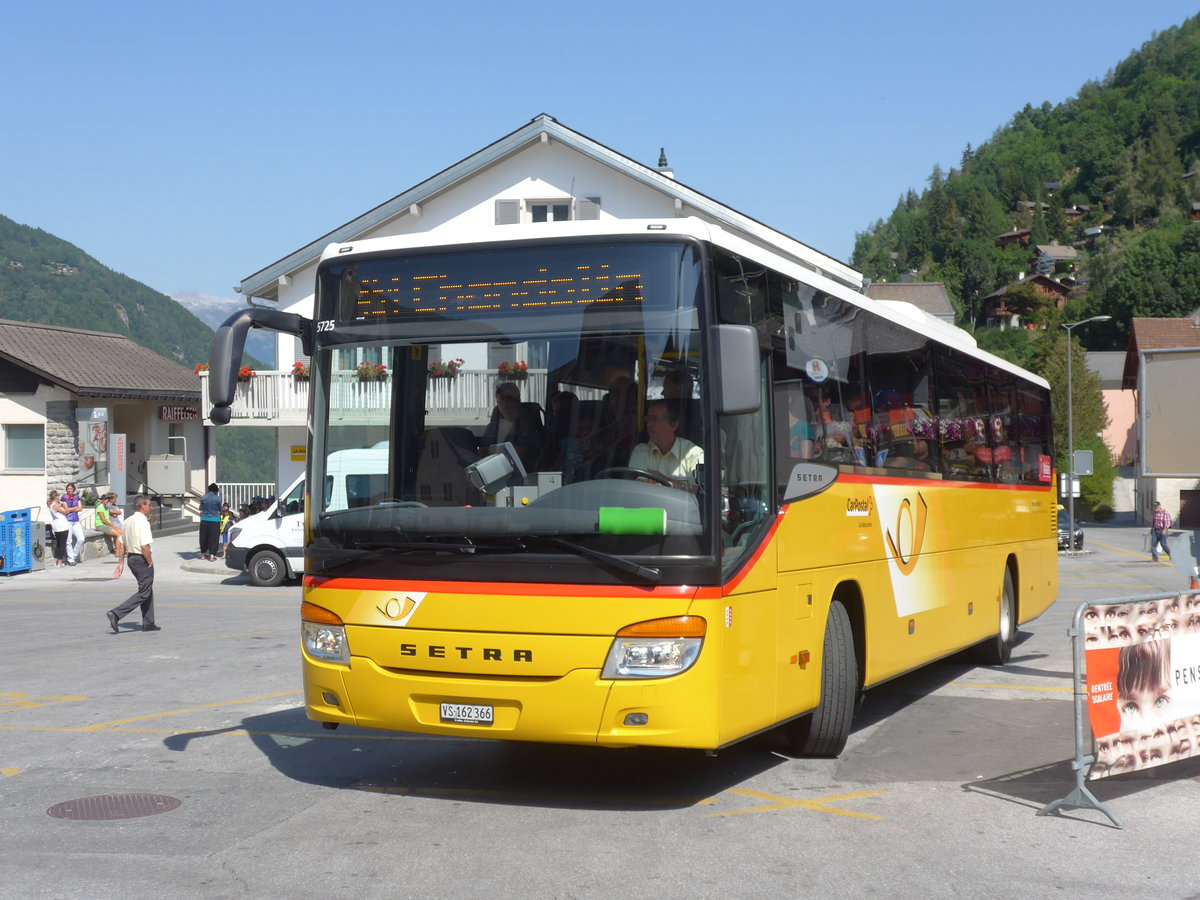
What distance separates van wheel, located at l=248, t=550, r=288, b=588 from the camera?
26047mm

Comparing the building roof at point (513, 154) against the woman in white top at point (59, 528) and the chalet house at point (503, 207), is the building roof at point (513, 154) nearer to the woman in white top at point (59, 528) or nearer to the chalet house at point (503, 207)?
the chalet house at point (503, 207)

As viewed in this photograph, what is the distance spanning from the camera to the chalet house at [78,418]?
37.7 meters

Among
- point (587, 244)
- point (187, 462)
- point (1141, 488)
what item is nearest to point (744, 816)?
point (587, 244)

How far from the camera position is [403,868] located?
6.16m

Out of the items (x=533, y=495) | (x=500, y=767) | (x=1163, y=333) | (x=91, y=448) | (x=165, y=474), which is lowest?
(x=500, y=767)

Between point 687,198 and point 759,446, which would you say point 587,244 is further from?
point 687,198

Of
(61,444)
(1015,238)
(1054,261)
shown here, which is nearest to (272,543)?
(61,444)

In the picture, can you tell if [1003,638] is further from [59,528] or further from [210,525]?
[59,528]

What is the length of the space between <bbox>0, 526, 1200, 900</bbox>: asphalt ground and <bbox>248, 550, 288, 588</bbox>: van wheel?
13925mm

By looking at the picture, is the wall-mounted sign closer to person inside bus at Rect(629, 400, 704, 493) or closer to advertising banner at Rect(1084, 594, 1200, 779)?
person inside bus at Rect(629, 400, 704, 493)

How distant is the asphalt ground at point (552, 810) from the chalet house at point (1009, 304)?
15503 centimetres

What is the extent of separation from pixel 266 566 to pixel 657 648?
20432mm

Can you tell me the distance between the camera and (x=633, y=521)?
682cm

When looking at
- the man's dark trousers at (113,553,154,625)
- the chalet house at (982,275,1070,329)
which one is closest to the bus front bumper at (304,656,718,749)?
the man's dark trousers at (113,553,154,625)
